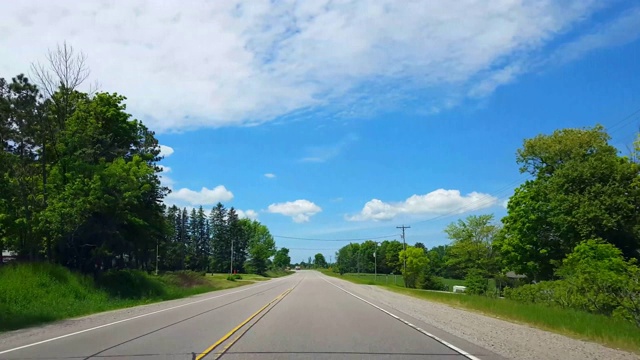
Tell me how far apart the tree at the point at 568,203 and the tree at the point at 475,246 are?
22951 mm

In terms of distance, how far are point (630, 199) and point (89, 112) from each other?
4099 cm

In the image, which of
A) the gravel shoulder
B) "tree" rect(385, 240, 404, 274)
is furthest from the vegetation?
"tree" rect(385, 240, 404, 274)

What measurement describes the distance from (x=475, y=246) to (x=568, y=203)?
40.5m

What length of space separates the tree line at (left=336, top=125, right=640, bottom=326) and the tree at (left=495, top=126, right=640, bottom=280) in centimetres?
7

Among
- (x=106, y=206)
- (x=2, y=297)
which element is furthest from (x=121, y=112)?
(x=2, y=297)

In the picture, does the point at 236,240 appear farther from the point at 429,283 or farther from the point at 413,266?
the point at 429,283

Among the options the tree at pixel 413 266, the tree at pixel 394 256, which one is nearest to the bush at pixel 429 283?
the tree at pixel 413 266

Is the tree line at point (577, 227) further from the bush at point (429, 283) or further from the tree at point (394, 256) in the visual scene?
the tree at point (394, 256)

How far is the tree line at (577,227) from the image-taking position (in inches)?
984

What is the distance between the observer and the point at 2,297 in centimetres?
2161

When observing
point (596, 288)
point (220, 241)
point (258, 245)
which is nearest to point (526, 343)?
point (596, 288)

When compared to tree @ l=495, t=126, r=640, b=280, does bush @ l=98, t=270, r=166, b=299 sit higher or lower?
lower

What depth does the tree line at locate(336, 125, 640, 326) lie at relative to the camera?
25000 mm

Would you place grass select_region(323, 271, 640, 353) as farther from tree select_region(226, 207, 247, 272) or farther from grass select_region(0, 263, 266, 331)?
tree select_region(226, 207, 247, 272)
